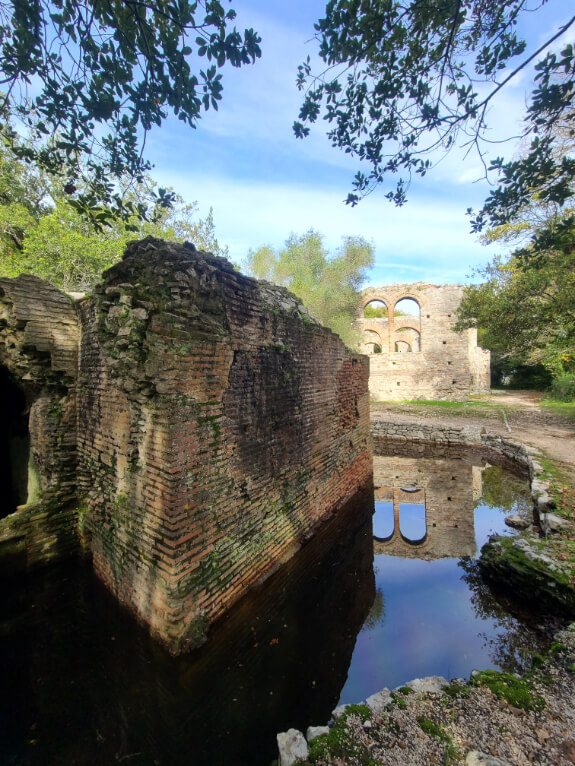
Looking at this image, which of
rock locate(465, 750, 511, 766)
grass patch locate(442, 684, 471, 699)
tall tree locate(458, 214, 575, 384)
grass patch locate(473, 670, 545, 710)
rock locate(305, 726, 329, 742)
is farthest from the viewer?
tall tree locate(458, 214, 575, 384)

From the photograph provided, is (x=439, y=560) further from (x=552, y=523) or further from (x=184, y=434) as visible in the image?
(x=184, y=434)

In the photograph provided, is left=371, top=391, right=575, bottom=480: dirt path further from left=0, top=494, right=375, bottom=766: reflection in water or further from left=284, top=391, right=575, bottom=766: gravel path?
left=0, top=494, right=375, bottom=766: reflection in water

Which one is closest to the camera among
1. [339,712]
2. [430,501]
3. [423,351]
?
[339,712]

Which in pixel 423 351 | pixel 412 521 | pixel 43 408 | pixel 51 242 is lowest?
pixel 412 521

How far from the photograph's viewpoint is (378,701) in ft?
8.11

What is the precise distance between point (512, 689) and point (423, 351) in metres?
20.2

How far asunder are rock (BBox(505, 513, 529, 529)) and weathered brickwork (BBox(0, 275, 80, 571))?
7.61 m

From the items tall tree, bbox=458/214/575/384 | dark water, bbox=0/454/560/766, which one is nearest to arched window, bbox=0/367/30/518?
dark water, bbox=0/454/560/766

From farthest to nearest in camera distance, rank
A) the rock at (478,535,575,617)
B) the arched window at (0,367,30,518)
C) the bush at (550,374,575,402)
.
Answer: the bush at (550,374,575,402), the arched window at (0,367,30,518), the rock at (478,535,575,617)

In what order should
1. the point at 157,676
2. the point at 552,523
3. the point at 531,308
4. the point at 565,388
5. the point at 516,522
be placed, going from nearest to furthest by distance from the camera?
the point at 157,676 < the point at 552,523 < the point at 516,522 < the point at 531,308 < the point at 565,388

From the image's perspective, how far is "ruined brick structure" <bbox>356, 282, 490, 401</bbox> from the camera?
20281mm

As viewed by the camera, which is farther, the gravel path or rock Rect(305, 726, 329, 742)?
rock Rect(305, 726, 329, 742)

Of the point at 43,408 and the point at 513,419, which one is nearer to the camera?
the point at 43,408

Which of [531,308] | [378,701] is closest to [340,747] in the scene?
[378,701]
